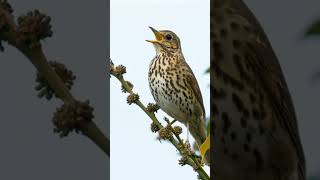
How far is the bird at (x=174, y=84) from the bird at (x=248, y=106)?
138mm

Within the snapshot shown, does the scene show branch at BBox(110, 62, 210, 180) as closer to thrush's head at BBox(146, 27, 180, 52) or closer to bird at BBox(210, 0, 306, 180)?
bird at BBox(210, 0, 306, 180)

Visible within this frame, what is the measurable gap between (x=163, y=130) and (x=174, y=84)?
2.28ft

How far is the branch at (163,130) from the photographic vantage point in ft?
1.56

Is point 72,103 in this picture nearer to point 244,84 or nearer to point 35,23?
point 35,23

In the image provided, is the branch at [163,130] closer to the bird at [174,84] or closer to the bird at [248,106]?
the bird at [248,106]

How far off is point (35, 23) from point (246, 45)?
561 millimetres

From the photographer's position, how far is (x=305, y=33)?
303 mm

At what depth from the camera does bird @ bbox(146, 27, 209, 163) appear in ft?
3.10

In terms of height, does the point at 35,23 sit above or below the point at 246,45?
below

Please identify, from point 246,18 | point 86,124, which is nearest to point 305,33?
point 86,124

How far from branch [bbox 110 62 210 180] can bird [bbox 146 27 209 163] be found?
1.13 feet

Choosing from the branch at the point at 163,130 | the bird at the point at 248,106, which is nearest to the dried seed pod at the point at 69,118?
the branch at the point at 163,130

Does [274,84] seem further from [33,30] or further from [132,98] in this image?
[33,30]

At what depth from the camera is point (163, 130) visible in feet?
1.60
